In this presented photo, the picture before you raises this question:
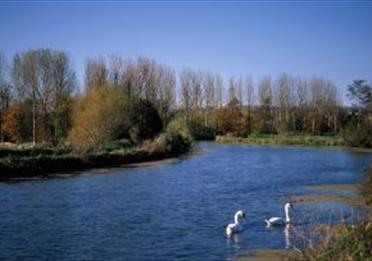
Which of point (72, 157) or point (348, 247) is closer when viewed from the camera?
point (348, 247)

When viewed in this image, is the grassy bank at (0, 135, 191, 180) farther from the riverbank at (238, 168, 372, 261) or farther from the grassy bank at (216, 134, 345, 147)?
the grassy bank at (216, 134, 345, 147)

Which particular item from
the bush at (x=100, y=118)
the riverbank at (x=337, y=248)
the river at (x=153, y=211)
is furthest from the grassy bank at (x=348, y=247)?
the bush at (x=100, y=118)

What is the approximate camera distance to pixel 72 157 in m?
42.4

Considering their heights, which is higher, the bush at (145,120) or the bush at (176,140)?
the bush at (145,120)

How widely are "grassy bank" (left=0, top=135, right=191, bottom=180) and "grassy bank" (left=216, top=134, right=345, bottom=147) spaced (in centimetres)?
2467

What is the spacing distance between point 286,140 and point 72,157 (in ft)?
136

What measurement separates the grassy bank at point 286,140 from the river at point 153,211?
32.6 m

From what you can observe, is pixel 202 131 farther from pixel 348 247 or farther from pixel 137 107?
pixel 348 247

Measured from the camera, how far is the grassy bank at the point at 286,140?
7425cm

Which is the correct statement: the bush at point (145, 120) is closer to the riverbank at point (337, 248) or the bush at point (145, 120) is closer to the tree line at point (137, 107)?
the tree line at point (137, 107)

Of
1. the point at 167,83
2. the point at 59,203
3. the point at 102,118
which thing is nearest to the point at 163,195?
the point at 59,203

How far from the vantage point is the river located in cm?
1712

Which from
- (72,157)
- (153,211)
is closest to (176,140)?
(72,157)

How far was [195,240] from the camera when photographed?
59.1 feet
